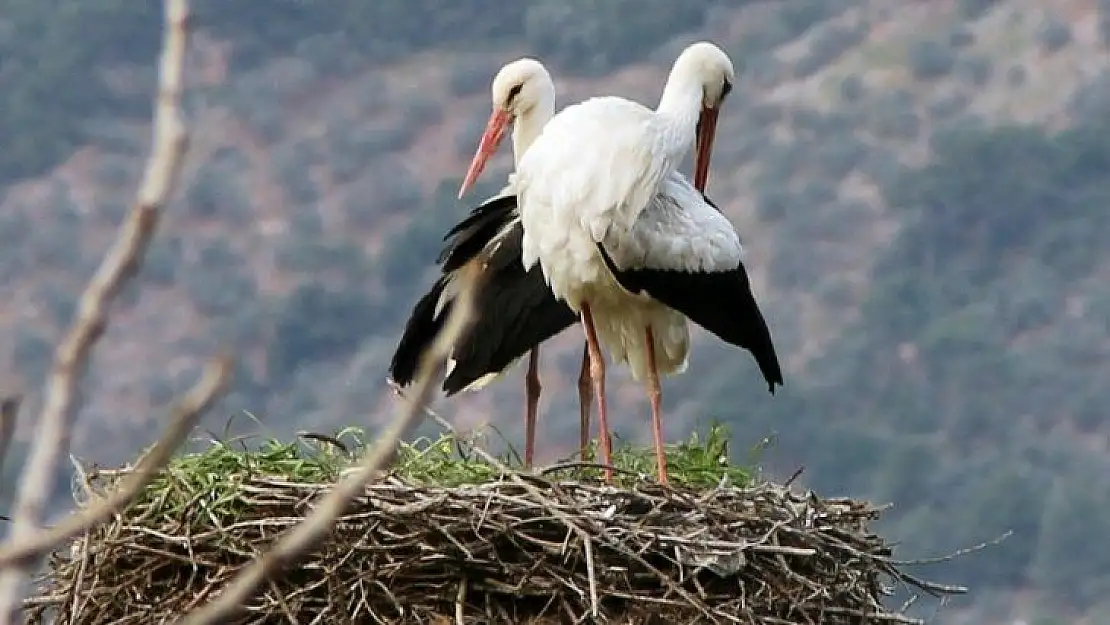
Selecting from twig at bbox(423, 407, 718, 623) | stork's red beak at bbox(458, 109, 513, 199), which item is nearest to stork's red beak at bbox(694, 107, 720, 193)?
stork's red beak at bbox(458, 109, 513, 199)

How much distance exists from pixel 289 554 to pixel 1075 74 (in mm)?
39043

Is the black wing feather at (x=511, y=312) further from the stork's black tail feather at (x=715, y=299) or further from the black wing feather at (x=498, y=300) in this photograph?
the stork's black tail feather at (x=715, y=299)

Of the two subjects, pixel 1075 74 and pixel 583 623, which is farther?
pixel 1075 74

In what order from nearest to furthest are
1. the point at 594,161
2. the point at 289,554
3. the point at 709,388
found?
1. the point at 289,554
2. the point at 594,161
3. the point at 709,388

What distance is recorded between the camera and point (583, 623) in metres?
5.25

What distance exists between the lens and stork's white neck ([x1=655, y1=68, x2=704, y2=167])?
20.7 feet

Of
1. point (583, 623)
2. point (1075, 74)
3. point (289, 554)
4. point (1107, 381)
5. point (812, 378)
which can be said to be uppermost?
point (1075, 74)

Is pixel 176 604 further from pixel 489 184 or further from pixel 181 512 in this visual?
pixel 489 184

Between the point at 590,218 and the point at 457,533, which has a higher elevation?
the point at 590,218

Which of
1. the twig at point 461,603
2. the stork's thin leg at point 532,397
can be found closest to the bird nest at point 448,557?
the twig at point 461,603

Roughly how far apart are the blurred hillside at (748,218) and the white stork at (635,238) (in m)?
12.7

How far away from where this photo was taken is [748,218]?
34.5m

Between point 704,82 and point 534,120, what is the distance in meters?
0.52

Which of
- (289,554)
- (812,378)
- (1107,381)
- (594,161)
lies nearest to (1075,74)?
(1107,381)
